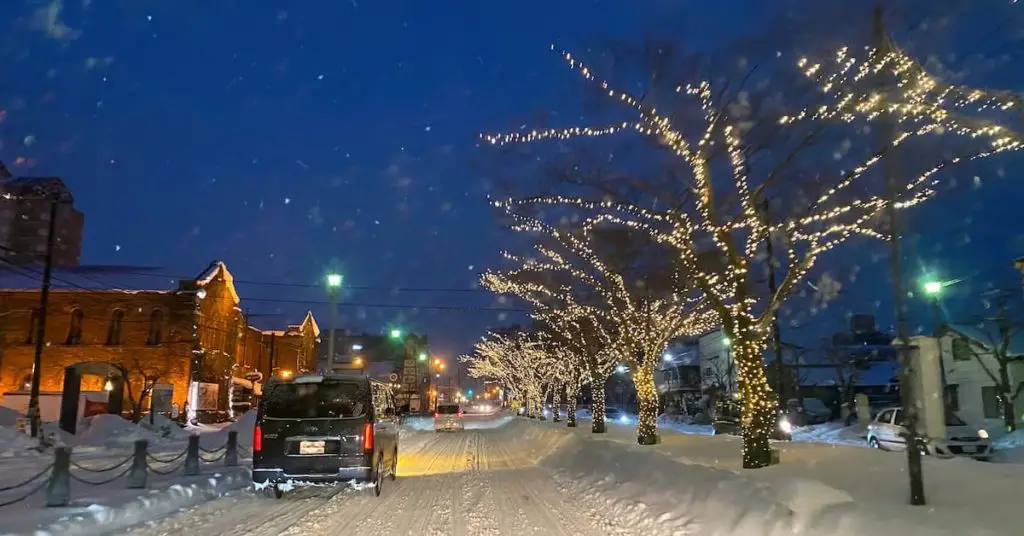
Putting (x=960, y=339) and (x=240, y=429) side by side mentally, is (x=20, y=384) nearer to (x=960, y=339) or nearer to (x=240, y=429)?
(x=240, y=429)

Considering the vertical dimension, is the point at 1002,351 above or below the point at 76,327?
below

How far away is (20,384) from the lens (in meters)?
43.9

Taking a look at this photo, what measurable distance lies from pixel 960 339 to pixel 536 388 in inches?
1197

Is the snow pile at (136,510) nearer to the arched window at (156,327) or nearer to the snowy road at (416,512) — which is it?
the snowy road at (416,512)

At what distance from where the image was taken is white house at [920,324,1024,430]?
125ft

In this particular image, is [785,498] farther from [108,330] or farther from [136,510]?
[108,330]

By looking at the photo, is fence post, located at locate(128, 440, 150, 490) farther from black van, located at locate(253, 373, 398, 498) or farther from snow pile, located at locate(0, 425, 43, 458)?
snow pile, located at locate(0, 425, 43, 458)

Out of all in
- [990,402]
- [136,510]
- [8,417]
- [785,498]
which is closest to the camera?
[785,498]

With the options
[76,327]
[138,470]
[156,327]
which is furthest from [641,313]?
[76,327]

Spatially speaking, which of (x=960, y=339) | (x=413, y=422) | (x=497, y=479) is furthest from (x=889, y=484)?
(x=413, y=422)

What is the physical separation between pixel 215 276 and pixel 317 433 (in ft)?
132

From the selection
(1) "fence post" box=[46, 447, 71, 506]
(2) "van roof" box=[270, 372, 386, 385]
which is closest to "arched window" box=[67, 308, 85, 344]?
(2) "van roof" box=[270, 372, 386, 385]

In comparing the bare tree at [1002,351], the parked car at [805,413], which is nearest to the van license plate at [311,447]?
the bare tree at [1002,351]

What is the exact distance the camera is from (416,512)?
12266 millimetres
